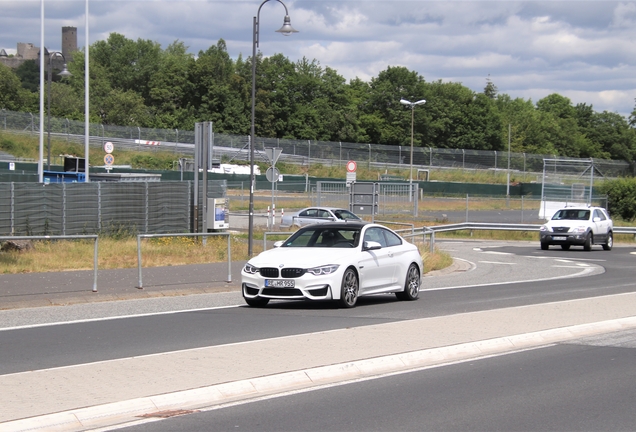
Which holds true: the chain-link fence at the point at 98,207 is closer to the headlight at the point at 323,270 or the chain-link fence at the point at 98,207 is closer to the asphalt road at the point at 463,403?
the headlight at the point at 323,270

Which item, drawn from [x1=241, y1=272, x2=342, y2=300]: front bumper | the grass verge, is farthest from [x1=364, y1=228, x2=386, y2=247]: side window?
the grass verge

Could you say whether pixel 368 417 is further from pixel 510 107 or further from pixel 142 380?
pixel 510 107

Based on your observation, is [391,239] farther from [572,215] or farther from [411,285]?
[572,215]

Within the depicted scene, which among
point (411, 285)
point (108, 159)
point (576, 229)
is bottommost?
point (576, 229)

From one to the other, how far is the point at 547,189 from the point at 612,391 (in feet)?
142

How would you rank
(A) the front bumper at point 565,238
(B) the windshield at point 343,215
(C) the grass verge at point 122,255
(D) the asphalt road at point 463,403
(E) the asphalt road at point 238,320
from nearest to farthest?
(D) the asphalt road at point 463,403 < (E) the asphalt road at point 238,320 < (C) the grass verge at point 122,255 < (A) the front bumper at point 565,238 < (B) the windshield at point 343,215

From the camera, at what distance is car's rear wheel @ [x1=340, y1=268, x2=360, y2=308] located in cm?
1445

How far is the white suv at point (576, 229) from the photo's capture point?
34.0 meters

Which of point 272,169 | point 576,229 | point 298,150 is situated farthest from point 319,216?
point 298,150

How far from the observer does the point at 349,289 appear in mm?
14648

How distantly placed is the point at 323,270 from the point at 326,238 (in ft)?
4.40

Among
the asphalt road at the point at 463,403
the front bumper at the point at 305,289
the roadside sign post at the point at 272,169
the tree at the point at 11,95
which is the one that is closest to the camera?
the asphalt road at the point at 463,403

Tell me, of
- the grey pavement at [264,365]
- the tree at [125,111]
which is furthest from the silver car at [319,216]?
the tree at [125,111]

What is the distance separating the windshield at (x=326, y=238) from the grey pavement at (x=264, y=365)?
3.18 metres
